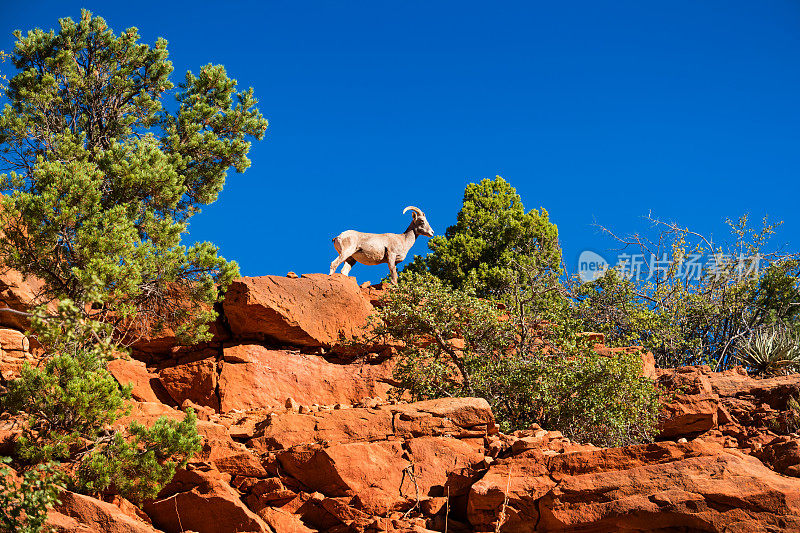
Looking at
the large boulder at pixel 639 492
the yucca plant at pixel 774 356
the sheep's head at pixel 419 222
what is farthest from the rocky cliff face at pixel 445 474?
the sheep's head at pixel 419 222

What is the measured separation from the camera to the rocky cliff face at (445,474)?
6703mm

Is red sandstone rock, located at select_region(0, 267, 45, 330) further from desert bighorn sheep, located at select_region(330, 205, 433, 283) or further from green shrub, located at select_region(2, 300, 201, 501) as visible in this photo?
desert bighorn sheep, located at select_region(330, 205, 433, 283)

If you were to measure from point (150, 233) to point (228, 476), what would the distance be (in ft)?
19.7

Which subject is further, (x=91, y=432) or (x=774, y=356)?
(x=774, y=356)

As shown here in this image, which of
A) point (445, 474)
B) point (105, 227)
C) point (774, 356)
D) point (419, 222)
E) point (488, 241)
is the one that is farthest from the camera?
point (488, 241)

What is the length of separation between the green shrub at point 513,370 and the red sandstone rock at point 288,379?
1.25 metres

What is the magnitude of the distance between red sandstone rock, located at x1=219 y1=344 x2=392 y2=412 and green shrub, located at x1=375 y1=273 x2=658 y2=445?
1.25 meters

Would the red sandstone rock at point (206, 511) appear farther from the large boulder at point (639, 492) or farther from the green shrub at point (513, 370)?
the green shrub at point (513, 370)

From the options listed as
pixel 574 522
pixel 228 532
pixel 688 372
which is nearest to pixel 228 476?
pixel 228 532

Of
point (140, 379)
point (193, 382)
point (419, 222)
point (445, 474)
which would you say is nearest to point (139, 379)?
point (140, 379)

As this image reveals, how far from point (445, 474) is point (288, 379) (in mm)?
6276

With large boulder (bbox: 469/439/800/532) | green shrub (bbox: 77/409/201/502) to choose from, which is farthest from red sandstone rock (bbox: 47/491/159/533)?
large boulder (bbox: 469/439/800/532)

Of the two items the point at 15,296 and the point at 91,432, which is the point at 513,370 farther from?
the point at 15,296

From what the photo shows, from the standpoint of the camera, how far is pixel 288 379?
14227 mm
